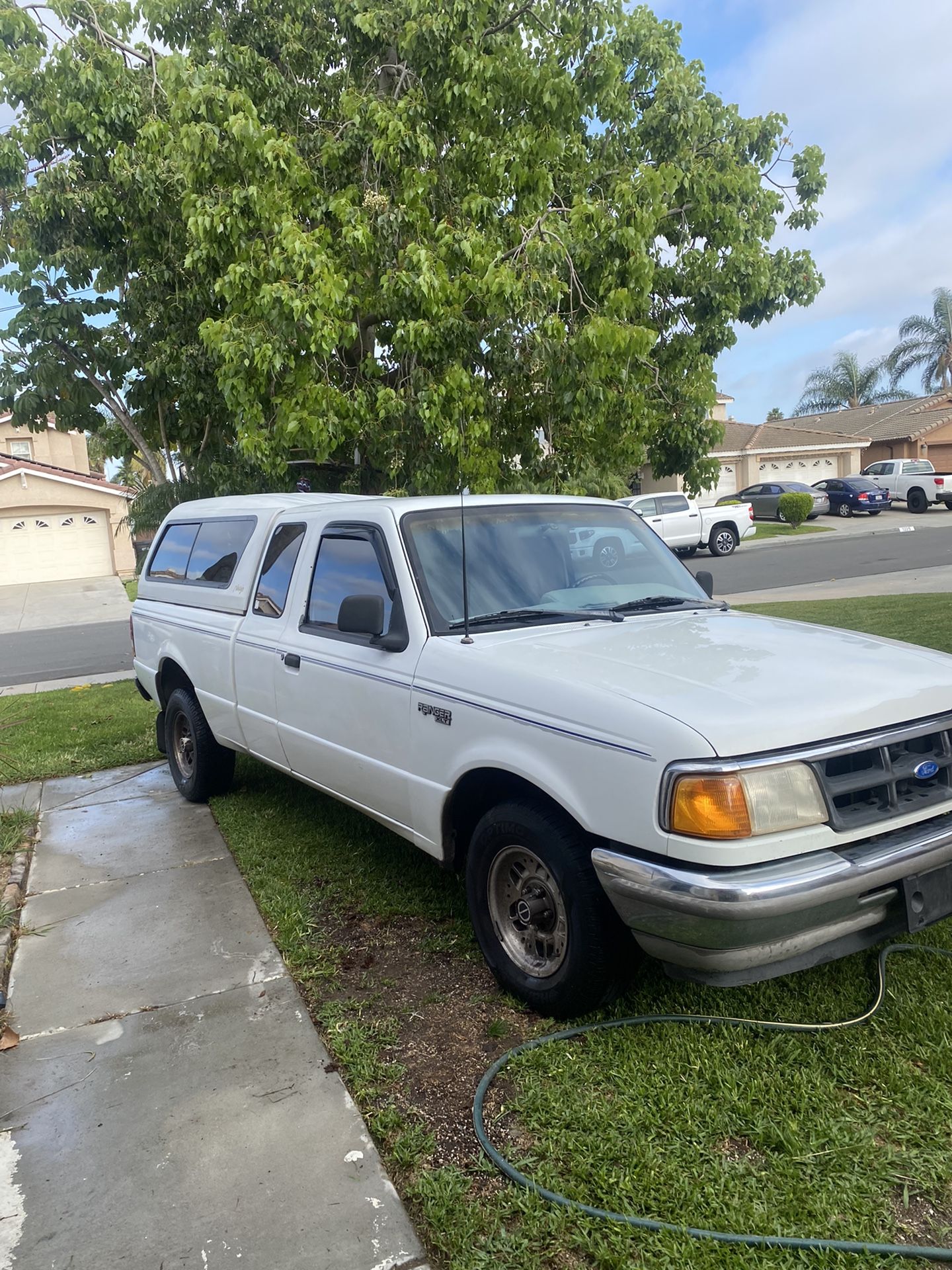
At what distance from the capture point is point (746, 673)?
3.22 m

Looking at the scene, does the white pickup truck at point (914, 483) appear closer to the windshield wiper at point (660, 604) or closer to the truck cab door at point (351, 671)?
the windshield wiper at point (660, 604)

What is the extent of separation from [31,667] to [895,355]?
2128 inches

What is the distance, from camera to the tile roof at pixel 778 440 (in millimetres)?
45281

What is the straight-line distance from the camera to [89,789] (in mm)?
7102

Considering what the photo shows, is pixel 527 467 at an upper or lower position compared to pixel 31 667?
upper

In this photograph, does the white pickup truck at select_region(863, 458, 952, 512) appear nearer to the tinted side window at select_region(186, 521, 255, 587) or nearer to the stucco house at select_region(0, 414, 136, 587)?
the stucco house at select_region(0, 414, 136, 587)

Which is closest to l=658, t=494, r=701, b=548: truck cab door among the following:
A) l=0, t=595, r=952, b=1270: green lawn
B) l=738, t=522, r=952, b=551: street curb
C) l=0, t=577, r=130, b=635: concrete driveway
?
l=738, t=522, r=952, b=551: street curb

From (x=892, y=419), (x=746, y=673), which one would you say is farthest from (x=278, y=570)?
(x=892, y=419)

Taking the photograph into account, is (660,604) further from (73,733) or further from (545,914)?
(73,733)

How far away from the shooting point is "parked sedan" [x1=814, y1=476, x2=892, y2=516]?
34812 mm

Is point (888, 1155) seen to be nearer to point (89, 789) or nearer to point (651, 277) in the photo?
point (89, 789)

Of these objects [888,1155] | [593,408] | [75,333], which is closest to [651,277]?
[593,408]

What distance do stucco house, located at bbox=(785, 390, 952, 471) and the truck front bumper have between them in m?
47.6

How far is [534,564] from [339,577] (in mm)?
Result: 970
